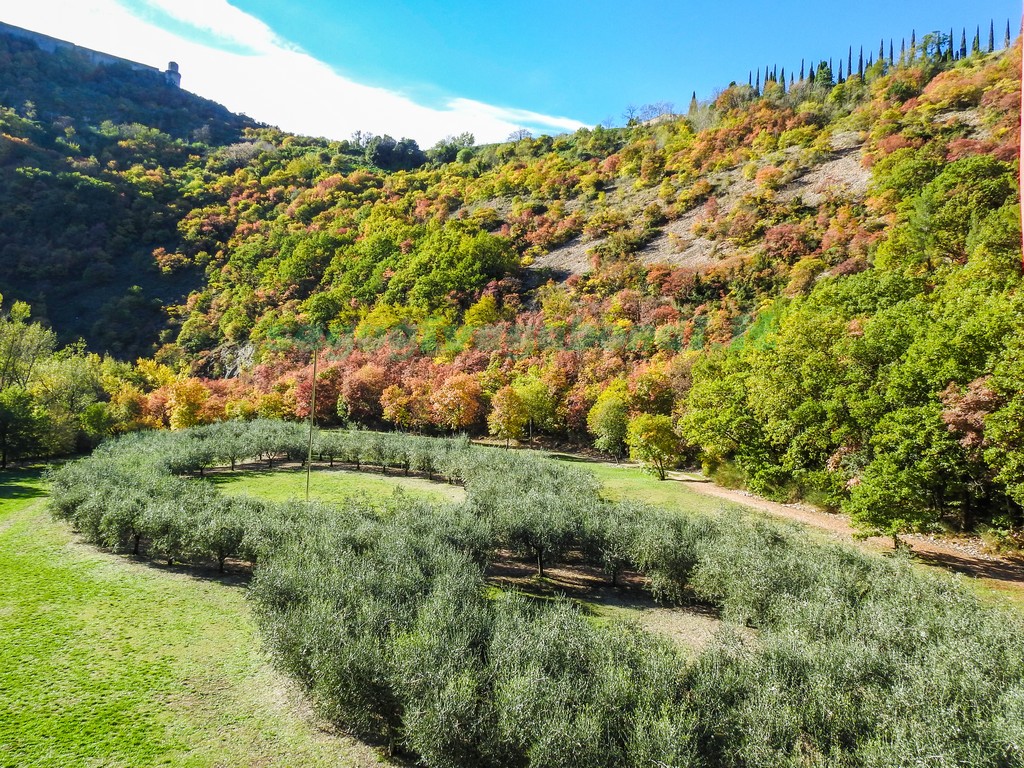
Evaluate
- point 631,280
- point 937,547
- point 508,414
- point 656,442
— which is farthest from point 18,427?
point 631,280

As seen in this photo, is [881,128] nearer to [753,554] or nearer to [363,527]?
[753,554]

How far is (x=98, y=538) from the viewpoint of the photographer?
16703 millimetres

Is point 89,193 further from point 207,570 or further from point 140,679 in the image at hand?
point 140,679

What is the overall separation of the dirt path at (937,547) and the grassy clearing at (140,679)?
61.8 feet

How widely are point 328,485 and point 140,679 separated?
18.8m

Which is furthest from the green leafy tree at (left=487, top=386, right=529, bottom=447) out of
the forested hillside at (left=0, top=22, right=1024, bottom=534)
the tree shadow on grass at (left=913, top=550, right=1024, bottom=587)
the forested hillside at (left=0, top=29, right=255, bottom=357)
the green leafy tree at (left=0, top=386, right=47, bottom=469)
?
the forested hillside at (left=0, top=29, right=255, bottom=357)

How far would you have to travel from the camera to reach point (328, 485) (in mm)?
27984

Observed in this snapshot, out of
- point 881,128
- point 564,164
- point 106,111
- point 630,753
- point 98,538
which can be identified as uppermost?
point 106,111

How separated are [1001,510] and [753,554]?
13554 millimetres

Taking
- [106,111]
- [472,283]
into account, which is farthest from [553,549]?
[106,111]

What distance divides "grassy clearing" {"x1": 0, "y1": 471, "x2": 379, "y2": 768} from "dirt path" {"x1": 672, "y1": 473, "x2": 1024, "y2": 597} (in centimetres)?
1884

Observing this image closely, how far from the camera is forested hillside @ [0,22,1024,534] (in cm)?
2009

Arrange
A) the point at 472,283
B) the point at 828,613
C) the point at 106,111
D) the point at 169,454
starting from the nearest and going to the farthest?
the point at 828,613 → the point at 169,454 → the point at 472,283 → the point at 106,111

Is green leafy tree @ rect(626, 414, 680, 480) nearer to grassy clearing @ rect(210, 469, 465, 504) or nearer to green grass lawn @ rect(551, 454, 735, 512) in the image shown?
green grass lawn @ rect(551, 454, 735, 512)
